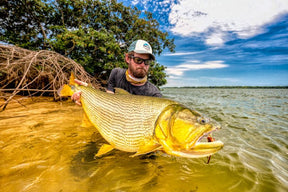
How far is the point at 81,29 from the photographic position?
8.80m

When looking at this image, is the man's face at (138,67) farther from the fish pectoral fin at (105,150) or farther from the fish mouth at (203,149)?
the fish mouth at (203,149)

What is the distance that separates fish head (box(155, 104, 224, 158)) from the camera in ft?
5.05

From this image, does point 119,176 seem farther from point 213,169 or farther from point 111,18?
point 111,18

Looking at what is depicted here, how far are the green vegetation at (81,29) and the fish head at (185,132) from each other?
841 centimetres

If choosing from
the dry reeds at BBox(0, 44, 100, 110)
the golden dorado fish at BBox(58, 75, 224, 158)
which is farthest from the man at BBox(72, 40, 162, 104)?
the dry reeds at BBox(0, 44, 100, 110)

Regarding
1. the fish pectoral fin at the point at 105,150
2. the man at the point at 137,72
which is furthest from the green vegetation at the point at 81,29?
the fish pectoral fin at the point at 105,150

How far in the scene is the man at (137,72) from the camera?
333cm

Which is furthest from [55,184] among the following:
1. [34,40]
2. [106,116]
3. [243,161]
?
[34,40]

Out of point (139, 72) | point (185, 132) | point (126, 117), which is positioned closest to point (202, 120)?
point (185, 132)

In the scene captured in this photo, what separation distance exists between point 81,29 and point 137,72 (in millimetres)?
7595

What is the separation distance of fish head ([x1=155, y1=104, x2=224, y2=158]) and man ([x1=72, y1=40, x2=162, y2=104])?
188 cm

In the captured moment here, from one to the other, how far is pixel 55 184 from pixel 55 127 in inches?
88.9

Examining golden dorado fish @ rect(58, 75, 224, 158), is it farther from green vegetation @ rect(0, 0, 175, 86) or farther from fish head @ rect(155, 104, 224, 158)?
green vegetation @ rect(0, 0, 175, 86)

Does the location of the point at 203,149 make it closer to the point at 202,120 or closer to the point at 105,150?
the point at 202,120
